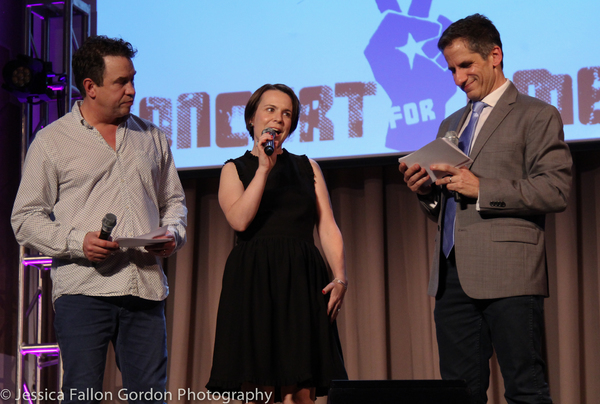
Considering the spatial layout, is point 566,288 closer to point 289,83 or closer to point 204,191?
point 289,83

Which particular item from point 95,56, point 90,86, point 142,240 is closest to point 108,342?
point 142,240

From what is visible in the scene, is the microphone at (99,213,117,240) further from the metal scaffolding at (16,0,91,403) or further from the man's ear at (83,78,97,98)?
the metal scaffolding at (16,0,91,403)

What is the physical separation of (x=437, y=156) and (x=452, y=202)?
0.24 m

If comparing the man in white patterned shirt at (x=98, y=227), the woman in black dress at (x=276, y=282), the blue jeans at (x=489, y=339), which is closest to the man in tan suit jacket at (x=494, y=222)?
the blue jeans at (x=489, y=339)

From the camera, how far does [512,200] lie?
1852 mm

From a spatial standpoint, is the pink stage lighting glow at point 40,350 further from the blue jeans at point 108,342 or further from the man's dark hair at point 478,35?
the man's dark hair at point 478,35

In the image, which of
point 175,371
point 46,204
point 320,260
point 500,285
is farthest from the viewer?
point 175,371

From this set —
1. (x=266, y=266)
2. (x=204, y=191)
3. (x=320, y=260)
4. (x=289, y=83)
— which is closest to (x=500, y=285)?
(x=320, y=260)

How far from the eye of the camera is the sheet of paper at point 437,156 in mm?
1849

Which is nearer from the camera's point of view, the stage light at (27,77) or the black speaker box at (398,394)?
the black speaker box at (398,394)

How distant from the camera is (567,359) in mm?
3270

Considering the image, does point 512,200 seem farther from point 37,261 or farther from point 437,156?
point 37,261

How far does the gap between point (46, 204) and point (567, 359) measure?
2.75 metres

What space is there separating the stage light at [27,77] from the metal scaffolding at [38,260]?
0.27 ft
